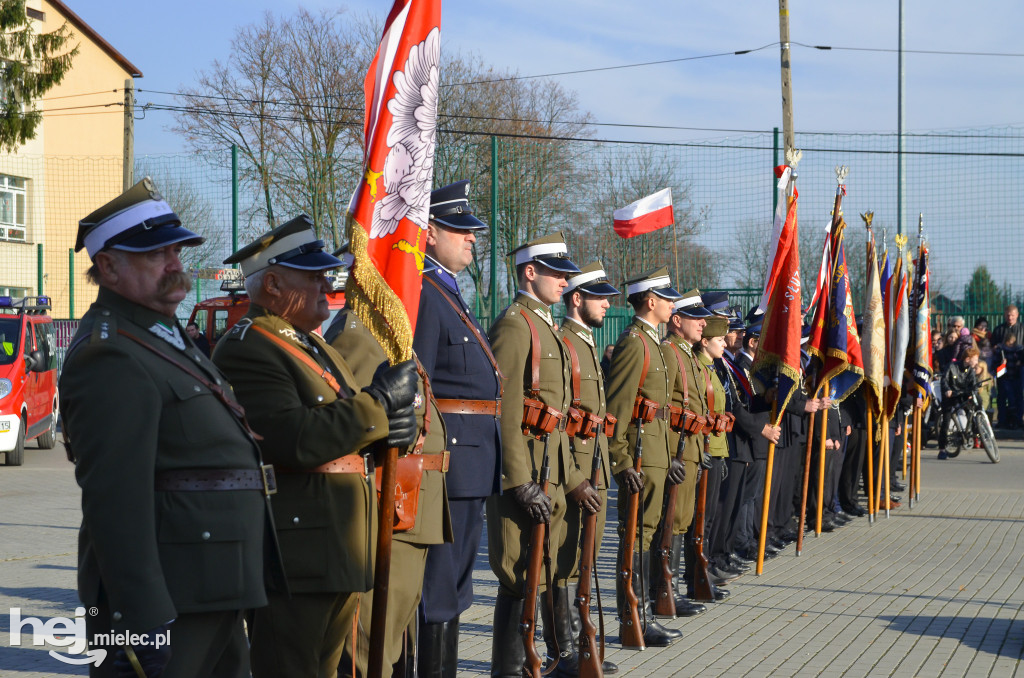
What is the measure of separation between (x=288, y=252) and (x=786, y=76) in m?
15.4

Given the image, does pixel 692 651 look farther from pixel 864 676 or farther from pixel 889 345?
pixel 889 345

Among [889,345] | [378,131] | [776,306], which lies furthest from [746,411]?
[378,131]

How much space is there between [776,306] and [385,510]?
20.2ft

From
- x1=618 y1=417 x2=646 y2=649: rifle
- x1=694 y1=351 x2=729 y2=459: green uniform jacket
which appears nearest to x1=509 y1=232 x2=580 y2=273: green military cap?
x1=618 y1=417 x2=646 y2=649: rifle

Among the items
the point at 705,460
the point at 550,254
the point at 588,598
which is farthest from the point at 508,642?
the point at 705,460

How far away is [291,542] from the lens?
356cm

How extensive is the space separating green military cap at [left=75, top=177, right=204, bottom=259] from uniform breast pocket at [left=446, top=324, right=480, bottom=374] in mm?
1769

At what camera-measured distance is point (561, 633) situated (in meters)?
5.88

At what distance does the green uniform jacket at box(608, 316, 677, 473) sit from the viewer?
6.76 metres

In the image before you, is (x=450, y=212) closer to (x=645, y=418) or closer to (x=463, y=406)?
(x=463, y=406)

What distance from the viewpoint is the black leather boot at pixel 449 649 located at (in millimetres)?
4704

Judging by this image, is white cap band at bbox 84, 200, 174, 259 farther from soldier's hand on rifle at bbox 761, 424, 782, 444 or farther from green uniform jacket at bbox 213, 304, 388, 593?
soldier's hand on rifle at bbox 761, 424, 782, 444

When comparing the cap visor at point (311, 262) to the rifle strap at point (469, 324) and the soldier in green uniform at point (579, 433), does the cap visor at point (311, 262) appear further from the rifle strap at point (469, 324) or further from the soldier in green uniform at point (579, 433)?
Result: the soldier in green uniform at point (579, 433)

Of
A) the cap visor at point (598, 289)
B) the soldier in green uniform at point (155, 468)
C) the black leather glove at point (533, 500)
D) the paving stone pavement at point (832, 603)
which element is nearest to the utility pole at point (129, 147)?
the paving stone pavement at point (832, 603)
